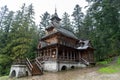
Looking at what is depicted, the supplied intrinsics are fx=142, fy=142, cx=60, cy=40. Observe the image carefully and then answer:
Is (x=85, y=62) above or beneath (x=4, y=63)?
above

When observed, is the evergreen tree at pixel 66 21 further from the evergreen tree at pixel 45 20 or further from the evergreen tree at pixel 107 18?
the evergreen tree at pixel 107 18

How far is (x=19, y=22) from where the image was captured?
133ft

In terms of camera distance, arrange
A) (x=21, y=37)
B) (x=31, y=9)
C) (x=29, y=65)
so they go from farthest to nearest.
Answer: (x=31, y=9)
(x=21, y=37)
(x=29, y=65)

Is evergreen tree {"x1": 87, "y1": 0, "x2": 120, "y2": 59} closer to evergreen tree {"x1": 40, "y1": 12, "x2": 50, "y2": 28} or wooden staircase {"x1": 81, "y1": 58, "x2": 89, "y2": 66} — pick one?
wooden staircase {"x1": 81, "y1": 58, "x2": 89, "y2": 66}

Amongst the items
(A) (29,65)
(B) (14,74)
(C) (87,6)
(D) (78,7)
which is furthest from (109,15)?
(D) (78,7)

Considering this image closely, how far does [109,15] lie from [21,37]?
2315 cm

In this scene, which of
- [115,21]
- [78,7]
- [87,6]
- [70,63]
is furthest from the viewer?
[78,7]

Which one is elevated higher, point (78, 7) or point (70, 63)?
point (78, 7)

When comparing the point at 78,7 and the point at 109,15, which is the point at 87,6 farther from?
the point at 78,7

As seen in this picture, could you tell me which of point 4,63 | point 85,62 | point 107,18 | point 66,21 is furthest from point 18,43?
point 66,21

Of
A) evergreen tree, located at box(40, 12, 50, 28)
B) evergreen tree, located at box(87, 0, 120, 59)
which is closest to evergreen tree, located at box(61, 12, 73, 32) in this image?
evergreen tree, located at box(40, 12, 50, 28)

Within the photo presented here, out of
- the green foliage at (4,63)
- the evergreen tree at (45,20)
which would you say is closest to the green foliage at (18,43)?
the green foliage at (4,63)

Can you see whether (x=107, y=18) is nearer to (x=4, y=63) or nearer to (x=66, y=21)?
(x=4, y=63)

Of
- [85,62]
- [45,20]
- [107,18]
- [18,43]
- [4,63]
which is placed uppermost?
[45,20]
